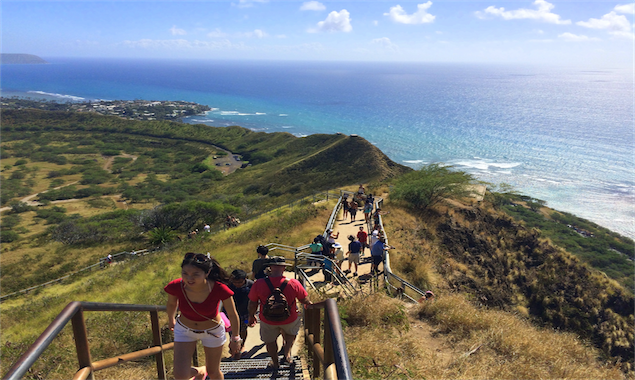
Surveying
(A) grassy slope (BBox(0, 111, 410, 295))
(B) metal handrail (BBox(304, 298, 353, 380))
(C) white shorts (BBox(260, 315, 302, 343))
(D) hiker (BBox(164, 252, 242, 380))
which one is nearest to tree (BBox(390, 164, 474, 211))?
(A) grassy slope (BBox(0, 111, 410, 295))

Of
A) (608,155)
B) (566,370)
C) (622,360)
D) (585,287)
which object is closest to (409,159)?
(608,155)

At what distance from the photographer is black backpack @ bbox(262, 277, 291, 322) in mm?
4379

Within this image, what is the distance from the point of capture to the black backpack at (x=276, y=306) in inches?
172

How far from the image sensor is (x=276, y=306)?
4379 millimetres

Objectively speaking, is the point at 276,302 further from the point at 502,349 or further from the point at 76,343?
the point at 502,349

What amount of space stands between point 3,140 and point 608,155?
454 ft

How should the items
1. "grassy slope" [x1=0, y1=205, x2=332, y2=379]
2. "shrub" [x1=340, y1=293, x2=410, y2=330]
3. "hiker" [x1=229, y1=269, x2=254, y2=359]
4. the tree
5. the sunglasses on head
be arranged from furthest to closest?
the tree
"shrub" [x1=340, y1=293, x2=410, y2=330]
"grassy slope" [x1=0, y1=205, x2=332, y2=379]
"hiker" [x1=229, y1=269, x2=254, y2=359]
the sunglasses on head

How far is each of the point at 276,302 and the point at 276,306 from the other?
0.16ft

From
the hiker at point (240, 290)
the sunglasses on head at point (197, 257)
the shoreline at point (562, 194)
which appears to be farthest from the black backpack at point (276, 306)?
the shoreline at point (562, 194)

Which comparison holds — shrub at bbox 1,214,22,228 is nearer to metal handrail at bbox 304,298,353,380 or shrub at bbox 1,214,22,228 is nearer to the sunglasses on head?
the sunglasses on head

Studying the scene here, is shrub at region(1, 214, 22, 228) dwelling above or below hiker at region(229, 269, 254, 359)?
below

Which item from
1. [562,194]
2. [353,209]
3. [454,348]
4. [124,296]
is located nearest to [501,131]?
[562,194]

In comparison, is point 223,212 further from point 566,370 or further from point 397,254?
point 566,370

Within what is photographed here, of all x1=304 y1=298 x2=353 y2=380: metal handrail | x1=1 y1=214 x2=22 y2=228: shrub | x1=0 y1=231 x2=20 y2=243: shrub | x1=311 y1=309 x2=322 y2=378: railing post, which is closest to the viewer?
x1=304 y1=298 x2=353 y2=380: metal handrail
